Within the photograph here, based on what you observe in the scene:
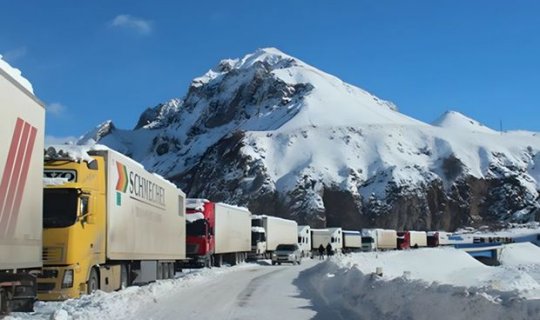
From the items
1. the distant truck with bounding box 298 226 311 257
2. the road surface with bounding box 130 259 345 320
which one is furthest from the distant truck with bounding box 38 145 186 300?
the distant truck with bounding box 298 226 311 257

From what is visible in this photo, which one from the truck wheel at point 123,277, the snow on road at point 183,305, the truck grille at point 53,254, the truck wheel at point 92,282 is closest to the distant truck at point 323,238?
the snow on road at point 183,305

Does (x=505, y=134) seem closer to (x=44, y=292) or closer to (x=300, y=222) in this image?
(x=300, y=222)

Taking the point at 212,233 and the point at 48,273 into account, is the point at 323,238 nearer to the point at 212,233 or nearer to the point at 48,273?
the point at 212,233

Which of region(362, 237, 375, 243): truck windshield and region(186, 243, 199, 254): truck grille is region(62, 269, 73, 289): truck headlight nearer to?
region(186, 243, 199, 254): truck grille

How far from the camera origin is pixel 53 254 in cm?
1733

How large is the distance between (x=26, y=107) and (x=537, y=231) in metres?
139

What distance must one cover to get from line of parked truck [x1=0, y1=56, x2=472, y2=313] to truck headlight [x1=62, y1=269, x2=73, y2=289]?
24 millimetres

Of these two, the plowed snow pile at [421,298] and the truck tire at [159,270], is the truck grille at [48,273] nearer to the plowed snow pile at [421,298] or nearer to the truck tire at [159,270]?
the plowed snow pile at [421,298]

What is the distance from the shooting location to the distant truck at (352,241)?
90.6 metres

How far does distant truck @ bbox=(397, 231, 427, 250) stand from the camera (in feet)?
349

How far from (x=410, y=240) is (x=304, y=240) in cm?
3457

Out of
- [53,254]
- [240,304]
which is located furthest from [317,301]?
[53,254]

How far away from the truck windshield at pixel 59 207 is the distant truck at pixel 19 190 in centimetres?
377

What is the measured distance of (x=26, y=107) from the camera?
12938 millimetres
